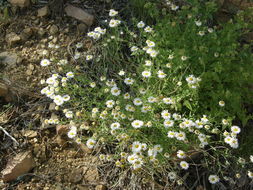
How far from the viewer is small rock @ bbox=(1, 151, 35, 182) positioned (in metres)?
2.64

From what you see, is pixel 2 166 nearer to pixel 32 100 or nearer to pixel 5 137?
pixel 5 137

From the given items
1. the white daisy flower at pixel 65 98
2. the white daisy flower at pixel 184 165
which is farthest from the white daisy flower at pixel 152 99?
the white daisy flower at pixel 65 98

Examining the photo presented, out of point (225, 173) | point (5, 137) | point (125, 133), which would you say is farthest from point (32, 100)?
point (225, 173)

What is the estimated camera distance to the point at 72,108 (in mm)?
2896

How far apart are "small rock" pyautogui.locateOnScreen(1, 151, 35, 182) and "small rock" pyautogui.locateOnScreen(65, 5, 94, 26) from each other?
171 cm

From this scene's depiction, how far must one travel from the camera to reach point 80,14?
375 centimetres

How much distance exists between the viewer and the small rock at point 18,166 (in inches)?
104

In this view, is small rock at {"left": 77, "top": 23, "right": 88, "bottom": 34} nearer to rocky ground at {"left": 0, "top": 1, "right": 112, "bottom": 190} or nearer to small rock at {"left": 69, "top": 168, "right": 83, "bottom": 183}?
rocky ground at {"left": 0, "top": 1, "right": 112, "bottom": 190}

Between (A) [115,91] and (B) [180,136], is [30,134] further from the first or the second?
(B) [180,136]

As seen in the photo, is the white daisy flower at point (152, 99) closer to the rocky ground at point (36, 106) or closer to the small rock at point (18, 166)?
the rocky ground at point (36, 106)

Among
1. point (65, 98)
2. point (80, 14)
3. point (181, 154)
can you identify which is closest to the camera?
point (181, 154)

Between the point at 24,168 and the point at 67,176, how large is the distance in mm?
372

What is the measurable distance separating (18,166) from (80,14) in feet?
6.33

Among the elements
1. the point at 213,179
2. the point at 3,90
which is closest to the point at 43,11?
the point at 3,90
